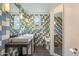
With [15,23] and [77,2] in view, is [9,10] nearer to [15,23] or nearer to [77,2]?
[15,23]

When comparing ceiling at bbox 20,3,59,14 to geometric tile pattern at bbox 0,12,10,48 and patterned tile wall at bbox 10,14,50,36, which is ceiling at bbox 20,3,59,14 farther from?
geometric tile pattern at bbox 0,12,10,48

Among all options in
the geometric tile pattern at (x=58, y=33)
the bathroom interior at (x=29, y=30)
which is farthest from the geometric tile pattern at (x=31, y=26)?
the geometric tile pattern at (x=58, y=33)

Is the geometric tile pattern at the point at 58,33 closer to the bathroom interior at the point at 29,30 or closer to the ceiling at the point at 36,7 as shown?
the bathroom interior at the point at 29,30

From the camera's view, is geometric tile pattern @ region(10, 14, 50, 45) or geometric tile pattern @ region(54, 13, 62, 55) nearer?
geometric tile pattern @ region(10, 14, 50, 45)

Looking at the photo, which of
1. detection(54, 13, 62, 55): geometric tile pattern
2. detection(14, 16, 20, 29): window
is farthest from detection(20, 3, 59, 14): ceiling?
detection(54, 13, 62, 55): geometric tile pattern

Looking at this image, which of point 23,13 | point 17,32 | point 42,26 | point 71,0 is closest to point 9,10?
point 23,13

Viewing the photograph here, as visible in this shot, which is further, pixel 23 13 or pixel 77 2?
pixel 23 13

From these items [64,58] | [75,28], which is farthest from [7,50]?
[75,28]

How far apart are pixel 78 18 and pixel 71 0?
11.4 inches

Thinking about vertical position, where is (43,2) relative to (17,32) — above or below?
above

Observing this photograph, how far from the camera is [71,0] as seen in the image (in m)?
1.37

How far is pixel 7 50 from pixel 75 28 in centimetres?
82

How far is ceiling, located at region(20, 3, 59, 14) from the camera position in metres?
1.47

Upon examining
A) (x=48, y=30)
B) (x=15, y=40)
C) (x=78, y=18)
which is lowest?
(x=15, y=40)
